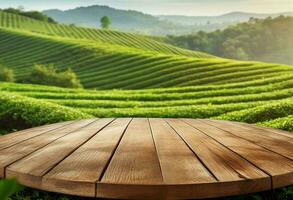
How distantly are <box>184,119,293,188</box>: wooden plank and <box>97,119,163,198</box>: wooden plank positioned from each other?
1.91 feet

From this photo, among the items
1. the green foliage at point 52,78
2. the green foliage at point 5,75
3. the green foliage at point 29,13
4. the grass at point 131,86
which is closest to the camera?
the grass at point 131,86

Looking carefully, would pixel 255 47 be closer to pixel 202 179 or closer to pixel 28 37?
pixel 28 37

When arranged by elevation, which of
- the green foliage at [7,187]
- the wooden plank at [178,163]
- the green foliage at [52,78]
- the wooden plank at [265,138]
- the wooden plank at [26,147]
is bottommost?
the green foliage at [52,78]

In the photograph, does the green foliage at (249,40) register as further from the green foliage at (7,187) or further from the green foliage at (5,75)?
the green foliage at (7,187)

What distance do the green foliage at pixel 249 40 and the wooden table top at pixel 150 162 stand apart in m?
105

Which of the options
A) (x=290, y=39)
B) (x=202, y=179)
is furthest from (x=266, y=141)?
(x=290, y=39)

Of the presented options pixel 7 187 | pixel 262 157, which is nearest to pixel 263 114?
pixel 262 157

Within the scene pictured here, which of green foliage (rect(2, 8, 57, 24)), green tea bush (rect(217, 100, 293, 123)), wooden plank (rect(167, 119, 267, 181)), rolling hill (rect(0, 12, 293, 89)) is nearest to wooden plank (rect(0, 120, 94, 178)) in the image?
wooden plank (rect(167, 119, 267, 181))

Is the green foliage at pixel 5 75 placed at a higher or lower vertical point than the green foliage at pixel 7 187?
lower

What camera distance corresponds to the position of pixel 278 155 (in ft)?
9.55

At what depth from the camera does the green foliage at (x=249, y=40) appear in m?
110

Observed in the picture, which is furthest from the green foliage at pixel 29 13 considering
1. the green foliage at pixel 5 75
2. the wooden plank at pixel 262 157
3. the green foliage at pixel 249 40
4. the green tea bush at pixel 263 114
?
the wooden plank at pixel 262 157

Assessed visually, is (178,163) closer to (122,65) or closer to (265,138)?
(265,138)

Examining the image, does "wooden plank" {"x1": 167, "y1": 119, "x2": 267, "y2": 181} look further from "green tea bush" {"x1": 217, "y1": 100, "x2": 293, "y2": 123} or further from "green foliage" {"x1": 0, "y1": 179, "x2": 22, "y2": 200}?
"green tea bush" {"x1": 217, "y1": 100, "x2": 293, "y2": 123}
